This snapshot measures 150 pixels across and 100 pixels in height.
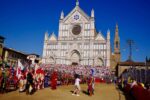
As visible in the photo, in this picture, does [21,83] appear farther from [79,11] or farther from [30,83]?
[79,11]

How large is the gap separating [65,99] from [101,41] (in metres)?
46.0

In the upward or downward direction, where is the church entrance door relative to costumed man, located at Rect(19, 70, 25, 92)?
upward

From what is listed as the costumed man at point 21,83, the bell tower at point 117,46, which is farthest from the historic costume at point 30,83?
the bell tower at point 117,46

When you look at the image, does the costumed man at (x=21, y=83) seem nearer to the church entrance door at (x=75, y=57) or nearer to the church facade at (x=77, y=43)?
the church facade at (x=77, y=43)

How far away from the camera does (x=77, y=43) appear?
61.8 metres

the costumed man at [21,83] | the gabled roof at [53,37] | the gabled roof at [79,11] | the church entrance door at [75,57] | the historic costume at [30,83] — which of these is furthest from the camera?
the gabled roof at [53,37]

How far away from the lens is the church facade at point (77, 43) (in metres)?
59.1

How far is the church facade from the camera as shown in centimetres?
5906

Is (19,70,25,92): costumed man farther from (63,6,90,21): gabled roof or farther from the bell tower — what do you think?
the bell tower

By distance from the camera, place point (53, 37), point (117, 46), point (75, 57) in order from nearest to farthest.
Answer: point (75, 57) → point (53, 37) → point (117, 46)

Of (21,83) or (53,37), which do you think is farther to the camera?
(53,37)

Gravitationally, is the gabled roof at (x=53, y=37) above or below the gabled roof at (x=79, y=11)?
below

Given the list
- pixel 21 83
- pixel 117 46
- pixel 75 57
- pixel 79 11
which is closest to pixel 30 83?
pixel 21 83

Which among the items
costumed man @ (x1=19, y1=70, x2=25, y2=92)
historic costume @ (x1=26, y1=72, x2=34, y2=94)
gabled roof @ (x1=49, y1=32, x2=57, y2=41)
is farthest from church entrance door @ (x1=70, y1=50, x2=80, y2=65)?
historic costume @ (x1=26, y1=72, x2=34, y2=94)
